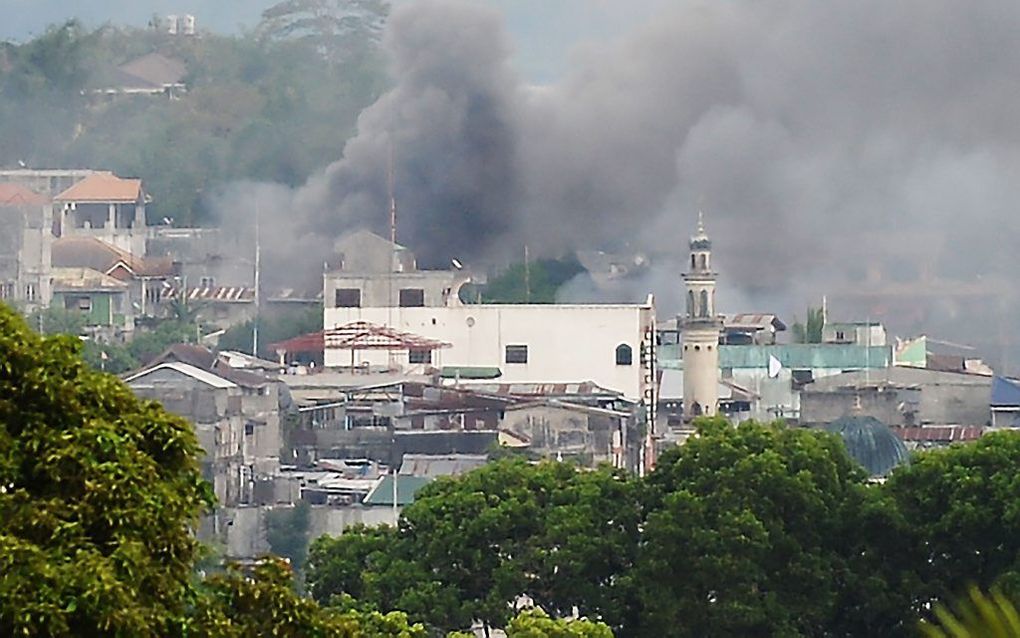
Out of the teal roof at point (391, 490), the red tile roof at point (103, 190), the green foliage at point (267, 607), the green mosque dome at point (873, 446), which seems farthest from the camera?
the red tile roof at point (103, 190)

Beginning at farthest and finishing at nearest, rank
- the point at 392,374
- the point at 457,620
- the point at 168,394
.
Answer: the point at 392,374 < the point at 168,394 < the point at 457,620

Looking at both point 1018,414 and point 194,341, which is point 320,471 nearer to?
point 1018,414

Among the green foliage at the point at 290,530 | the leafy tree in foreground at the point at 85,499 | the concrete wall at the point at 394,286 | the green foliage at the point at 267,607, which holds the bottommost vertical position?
the green foliage at the point at 267,607

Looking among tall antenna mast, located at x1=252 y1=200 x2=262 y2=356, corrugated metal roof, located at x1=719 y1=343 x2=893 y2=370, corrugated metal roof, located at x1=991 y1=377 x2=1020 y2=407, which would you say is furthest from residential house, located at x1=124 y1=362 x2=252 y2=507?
tall antenna mast, located at x1=252 y1=200 x2=262 y2=356

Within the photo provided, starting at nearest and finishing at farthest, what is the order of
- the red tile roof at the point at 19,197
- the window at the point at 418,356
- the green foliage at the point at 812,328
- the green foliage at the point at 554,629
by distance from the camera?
the green foliage at the point at 554,629 < the window at the point at 418,356 < the green foliage at the point at 812,328 < the red tile roof at the point at 19,197

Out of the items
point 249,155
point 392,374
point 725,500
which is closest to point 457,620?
point 725,500

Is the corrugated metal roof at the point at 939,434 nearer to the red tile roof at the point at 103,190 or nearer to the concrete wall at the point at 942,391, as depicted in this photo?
the concrete wall at the point at 942,391

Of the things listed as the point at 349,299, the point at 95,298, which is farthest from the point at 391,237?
the point at 95,298

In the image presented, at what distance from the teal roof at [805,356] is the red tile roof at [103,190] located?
71.1 feet

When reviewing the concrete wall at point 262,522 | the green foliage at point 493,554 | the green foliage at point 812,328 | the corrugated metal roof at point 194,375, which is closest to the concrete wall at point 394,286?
the green foliage at point 812,328

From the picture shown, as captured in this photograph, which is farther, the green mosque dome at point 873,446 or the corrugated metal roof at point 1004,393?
the corrugated metal roof at point 1004,393

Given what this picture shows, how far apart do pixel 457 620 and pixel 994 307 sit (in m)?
43.3

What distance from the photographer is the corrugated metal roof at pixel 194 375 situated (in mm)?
48594

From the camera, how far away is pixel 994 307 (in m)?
67.2
